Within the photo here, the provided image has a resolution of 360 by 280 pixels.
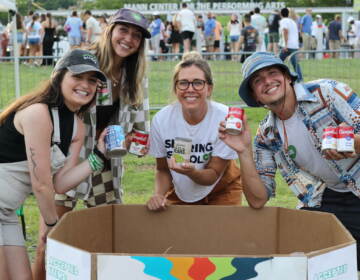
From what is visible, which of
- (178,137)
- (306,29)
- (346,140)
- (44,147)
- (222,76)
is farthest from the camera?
(306,29)

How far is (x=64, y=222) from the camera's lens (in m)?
3.47

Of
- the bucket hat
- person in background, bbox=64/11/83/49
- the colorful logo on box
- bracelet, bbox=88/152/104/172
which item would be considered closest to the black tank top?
bracelet, bbox=88/152/104/172

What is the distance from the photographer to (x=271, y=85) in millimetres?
4043

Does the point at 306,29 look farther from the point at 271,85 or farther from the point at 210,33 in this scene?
the point at 271,85

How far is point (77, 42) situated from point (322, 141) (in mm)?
21076

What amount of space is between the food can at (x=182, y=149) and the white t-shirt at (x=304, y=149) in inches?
23.9

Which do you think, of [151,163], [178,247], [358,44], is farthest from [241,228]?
[358,44]

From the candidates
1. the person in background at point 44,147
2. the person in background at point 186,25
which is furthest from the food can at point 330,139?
the person in background at point 186,25

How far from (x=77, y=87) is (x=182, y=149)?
866 mm

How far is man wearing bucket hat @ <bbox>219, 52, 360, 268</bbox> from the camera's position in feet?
13.2

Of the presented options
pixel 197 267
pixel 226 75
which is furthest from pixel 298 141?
pixel 226 75

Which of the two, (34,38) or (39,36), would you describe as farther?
(39,36)

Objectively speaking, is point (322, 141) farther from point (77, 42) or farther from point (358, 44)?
point (358, 44)

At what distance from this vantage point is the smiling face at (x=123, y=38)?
185 inches
